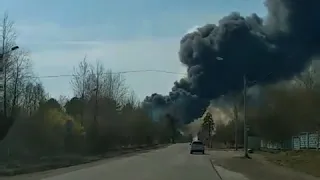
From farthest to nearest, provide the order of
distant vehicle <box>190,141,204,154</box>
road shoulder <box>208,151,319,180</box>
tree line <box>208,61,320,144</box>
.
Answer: distant vehicle <box>190,141,204,154</box> < tree line <box>208,61,320,144</box> < road shoulder <box>208,151,319,180</box>

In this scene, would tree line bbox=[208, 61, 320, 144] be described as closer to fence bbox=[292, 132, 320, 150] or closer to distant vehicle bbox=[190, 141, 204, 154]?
fence bbox=[292, 132, 320, 150]

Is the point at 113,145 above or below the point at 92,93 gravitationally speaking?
below

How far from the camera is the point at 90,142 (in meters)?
70.3

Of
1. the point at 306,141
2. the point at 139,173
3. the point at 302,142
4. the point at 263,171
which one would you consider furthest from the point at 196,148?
the point at 139,173

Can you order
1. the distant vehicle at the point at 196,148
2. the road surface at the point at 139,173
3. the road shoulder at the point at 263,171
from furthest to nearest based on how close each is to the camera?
the distant vehicle at the point at 196,148 → the road shoulder at the point at 263,171 → the road surface at the point at 139,173

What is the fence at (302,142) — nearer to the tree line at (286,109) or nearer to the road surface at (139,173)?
the tree line at (286,109)

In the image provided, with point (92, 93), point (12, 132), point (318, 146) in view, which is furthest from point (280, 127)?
point (12, 132)

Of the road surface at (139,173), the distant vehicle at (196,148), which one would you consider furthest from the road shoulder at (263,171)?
the distant vehicle at (196,148)

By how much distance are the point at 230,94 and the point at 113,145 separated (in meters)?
19.5

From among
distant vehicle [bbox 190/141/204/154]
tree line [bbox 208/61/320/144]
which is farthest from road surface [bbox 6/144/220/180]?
distant vehicle [bbox 190/141/204/154]

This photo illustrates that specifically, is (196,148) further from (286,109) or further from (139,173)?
(139,173)

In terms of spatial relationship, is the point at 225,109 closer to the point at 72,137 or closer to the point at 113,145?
the point at 113,145

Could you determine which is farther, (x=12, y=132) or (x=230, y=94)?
(x=230, y=94)

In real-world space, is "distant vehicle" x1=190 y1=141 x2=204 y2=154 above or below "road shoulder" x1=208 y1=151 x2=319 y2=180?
above
